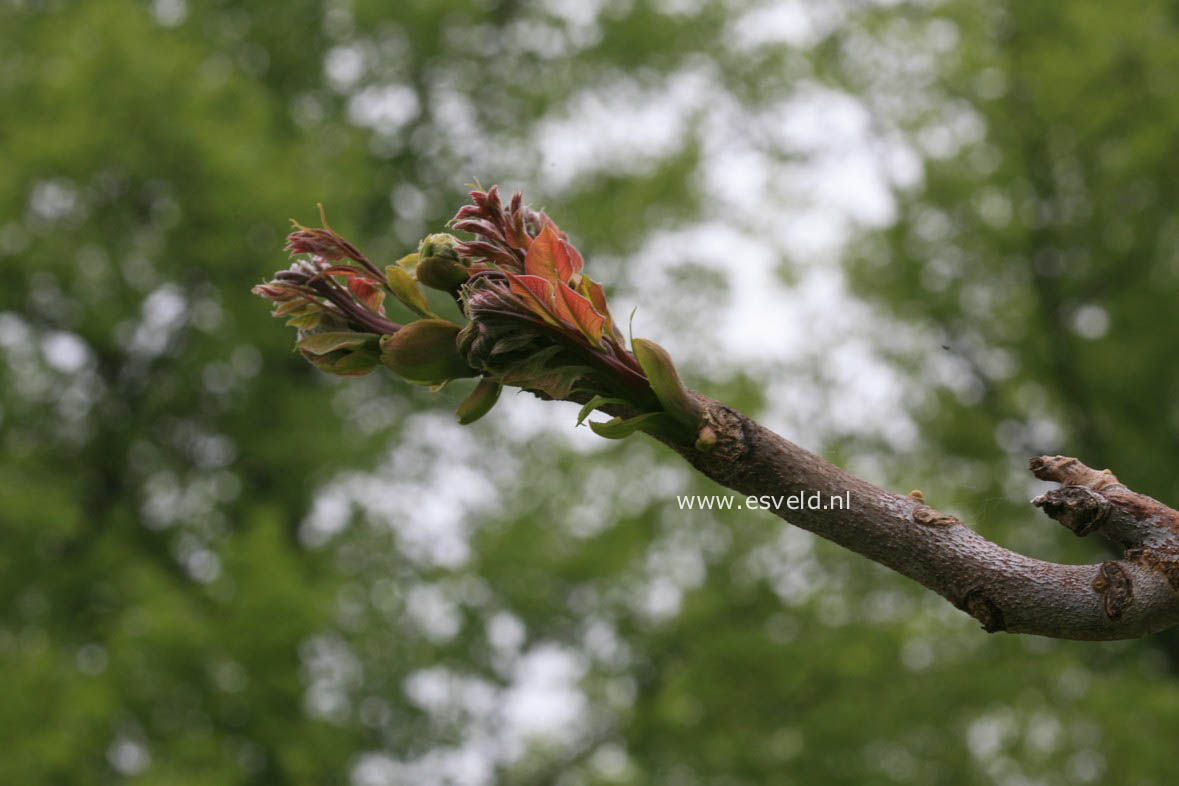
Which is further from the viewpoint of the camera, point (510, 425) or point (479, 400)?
point (510, 425)

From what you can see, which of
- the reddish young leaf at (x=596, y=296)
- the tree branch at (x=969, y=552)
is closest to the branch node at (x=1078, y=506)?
the tree branch at (x=969, y=552)

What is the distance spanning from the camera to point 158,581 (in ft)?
21.0

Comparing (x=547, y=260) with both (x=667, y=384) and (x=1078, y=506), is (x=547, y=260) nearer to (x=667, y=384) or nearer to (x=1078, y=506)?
(x=667, y=384)

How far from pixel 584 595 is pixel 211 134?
3744 mm

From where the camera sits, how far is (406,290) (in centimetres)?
112

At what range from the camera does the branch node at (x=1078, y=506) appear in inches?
40.0

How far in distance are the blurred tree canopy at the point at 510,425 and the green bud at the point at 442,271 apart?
200 inches

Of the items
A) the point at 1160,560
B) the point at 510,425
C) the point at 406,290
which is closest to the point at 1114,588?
the point at 1160,560

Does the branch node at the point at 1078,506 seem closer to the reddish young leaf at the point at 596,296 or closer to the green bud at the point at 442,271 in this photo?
the reddish young leaf at the point at 596,296

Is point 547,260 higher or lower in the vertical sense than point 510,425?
lower

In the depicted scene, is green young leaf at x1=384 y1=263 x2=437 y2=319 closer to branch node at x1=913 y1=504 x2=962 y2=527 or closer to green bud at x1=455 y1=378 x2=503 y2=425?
green bud at x1=455 y1=378 x2=503 y2=425

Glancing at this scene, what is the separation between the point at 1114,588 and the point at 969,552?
113 millimetres

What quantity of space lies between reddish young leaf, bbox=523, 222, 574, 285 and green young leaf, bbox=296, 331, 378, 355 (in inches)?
7.0

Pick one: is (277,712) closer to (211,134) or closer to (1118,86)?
(211,134)
